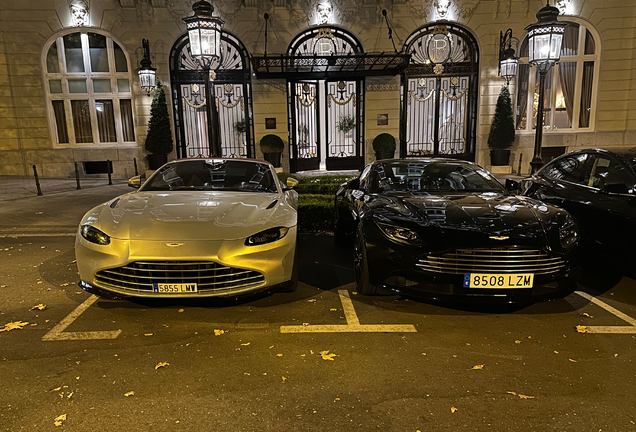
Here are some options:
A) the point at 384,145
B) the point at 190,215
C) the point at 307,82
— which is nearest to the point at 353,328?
the point at 190,215

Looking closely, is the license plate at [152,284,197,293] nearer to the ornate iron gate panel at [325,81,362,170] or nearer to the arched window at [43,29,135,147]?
the ornate iron gate panel at [325,81,362,170]

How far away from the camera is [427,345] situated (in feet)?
11.3

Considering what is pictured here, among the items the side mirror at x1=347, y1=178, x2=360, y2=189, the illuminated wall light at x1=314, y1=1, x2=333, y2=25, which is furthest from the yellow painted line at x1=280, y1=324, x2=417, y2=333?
the illuminated wall light at x1=314, y1=1, x2=333, y2=25

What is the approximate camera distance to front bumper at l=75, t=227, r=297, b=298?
366 cm

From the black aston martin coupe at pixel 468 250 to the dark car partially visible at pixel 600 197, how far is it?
1.05m

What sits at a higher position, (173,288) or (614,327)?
(173,288)

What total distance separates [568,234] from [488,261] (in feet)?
3.07

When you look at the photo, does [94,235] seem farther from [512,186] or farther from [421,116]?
[421,116]

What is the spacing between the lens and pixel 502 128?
53.4ft

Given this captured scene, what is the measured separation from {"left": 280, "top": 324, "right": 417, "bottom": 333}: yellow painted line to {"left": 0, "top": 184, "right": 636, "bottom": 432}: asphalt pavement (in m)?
0.02

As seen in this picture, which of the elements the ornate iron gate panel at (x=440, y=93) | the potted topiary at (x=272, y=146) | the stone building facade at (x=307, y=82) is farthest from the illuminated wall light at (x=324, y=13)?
the potted topiary at (x=272, y=146)

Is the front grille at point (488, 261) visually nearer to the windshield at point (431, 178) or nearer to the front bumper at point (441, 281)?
the front bumper at point (441, 281)

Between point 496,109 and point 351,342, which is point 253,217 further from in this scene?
point 496,109

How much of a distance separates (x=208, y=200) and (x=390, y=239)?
201cm
